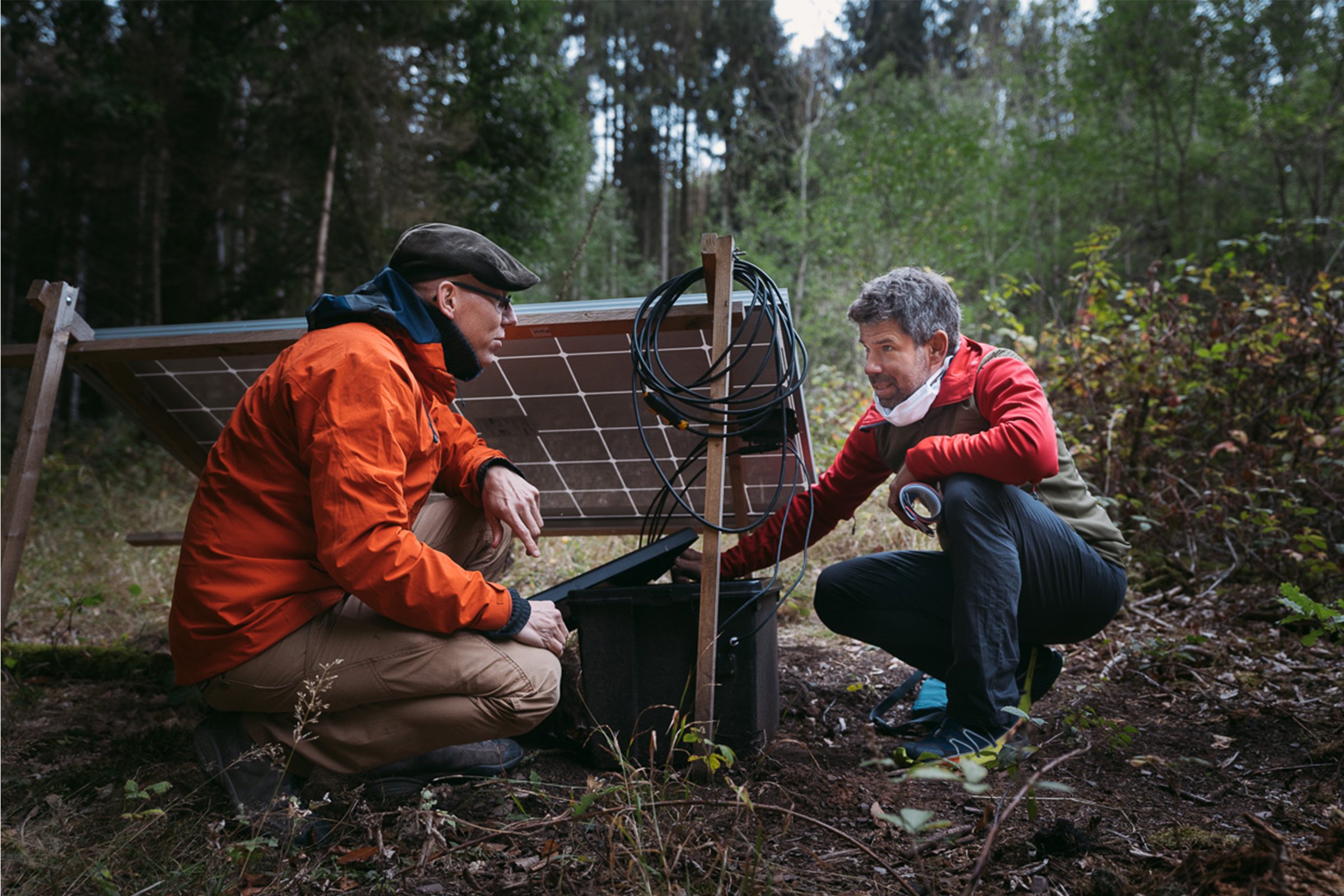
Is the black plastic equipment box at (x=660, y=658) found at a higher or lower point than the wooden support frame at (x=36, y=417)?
lower

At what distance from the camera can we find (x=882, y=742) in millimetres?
2883

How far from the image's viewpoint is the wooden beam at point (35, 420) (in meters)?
2.95

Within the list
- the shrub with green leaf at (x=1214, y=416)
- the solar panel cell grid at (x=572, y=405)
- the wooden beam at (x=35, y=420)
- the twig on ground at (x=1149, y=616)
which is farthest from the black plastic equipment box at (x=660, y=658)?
the shrub with green leaf at (x=1214, y=416)

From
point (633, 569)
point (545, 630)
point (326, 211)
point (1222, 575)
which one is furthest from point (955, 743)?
point (326, 211)

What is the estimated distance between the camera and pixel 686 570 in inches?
112

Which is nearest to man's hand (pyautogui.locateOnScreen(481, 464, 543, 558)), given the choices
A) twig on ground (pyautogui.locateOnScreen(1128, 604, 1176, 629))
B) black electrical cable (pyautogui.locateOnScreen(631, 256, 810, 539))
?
black electrical cable (pyautogui.locateOnScreen(631, 256, 810, 539))

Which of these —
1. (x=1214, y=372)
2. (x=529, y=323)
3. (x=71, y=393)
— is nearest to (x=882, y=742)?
(x=529, y=323)

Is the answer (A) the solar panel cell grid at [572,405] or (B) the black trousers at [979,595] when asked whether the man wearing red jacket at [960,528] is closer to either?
(B) the black trousers at [979,595]

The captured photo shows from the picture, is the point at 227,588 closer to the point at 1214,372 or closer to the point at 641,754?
the point at 641,754

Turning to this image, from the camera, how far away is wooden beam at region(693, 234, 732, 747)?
2396 mm

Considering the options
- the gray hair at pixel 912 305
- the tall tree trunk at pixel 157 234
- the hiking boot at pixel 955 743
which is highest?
the tall tree trunk at pixel 157 234

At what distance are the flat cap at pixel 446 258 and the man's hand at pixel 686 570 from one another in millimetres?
1049

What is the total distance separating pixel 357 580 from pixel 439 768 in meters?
0.77

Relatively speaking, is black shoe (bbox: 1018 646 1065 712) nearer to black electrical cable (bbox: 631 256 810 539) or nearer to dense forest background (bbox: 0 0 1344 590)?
black electrical cable (bbox: 631 256 810 539)
